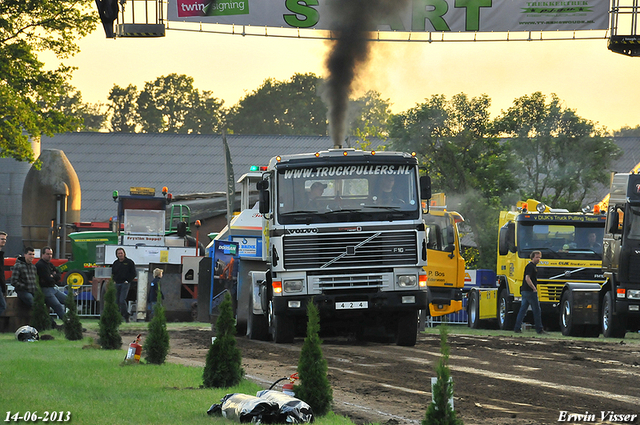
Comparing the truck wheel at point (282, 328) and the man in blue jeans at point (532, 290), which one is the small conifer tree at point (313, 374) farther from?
the man in blue jeans at point (532, 290)

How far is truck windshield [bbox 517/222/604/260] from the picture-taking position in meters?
23.5

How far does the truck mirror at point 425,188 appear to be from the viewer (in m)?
15.1

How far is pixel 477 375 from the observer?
39.5 ft

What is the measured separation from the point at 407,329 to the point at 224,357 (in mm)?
6938

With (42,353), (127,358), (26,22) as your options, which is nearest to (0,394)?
(127,358)

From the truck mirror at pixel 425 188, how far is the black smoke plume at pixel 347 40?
21.9ft

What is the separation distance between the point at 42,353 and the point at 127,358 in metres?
2.23

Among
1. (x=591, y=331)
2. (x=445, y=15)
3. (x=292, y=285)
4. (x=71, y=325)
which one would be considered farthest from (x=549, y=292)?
(x=71, y=325)

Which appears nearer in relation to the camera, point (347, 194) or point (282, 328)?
point (347, 194)

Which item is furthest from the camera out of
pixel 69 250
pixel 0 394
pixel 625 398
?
pixel 69 250

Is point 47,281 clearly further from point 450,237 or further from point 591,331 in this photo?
point 591,331

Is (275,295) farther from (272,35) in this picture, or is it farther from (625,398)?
(272,35)

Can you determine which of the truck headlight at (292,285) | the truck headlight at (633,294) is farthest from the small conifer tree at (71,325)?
the truck headlight at (633,294)

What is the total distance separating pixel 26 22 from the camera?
30.1 meters
